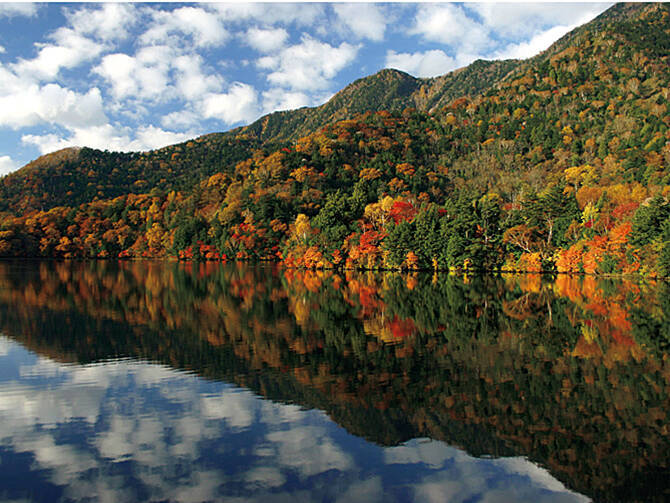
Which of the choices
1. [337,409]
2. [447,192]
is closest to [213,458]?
[337,409]

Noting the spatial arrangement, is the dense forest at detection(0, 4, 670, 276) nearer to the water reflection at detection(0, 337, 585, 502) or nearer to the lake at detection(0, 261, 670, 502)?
the lake at detection(0, 261, 670, 502)

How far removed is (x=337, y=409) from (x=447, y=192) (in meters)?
94.1

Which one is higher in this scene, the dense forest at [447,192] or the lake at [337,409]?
the dense forest at [447,192]

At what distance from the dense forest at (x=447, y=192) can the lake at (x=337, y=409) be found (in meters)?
34.2

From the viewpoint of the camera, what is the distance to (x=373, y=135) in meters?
123

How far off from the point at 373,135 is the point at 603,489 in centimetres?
12109

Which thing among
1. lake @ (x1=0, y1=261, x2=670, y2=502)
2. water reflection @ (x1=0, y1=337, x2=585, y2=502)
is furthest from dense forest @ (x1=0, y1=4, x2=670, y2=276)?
water reflection @ (x1=0, y1=337, x2=585, y2=502)

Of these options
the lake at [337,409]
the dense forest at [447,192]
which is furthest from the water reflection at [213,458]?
the dense forest at [447,192]

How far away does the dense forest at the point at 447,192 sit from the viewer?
2089 inches

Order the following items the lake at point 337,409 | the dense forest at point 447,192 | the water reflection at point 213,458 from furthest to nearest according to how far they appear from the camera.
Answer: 1. the dense forest at point 447,192
2. the lake at point 337,409
3. the water reflection at point 213,458

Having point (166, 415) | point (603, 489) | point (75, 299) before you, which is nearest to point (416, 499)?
point (603, 489)

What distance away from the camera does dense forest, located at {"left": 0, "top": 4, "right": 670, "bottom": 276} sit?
5306cm

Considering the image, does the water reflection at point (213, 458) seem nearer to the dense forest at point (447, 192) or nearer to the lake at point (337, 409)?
the lake at point (337, 409)

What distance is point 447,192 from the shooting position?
326 feet
